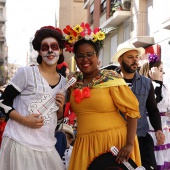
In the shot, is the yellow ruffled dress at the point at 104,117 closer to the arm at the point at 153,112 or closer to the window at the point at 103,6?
the arm at the point at 153,112

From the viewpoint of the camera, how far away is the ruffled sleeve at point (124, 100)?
125 inches

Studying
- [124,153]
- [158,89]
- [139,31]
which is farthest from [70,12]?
[124,153]

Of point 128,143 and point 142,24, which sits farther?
point 142,24

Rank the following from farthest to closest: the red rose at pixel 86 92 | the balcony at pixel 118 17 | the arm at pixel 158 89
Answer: the balcony at pixel 118 17 → the arm at pixel 158 89 → the red rose at pixel 86 92

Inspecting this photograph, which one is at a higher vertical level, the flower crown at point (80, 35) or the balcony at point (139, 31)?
the balcony at point (139, 31)

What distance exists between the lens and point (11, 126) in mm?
3287

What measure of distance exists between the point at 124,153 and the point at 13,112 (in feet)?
3.31

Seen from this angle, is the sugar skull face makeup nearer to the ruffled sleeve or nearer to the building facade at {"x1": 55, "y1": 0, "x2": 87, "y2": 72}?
the ruffled sleeve

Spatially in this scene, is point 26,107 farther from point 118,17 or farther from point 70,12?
point 70,12

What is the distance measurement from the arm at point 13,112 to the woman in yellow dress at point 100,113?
37 centimetres

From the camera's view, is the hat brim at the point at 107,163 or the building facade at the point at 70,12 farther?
the building facade at the point at 70,12

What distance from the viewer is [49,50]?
11.3 ft

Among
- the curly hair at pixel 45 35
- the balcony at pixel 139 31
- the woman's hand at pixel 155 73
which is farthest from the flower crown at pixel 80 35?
the balcony at pixel 139 31

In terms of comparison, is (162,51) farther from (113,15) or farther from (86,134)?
(86,134)
